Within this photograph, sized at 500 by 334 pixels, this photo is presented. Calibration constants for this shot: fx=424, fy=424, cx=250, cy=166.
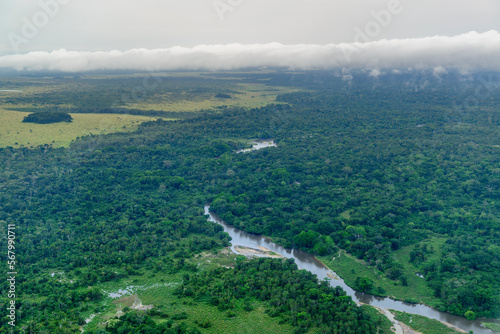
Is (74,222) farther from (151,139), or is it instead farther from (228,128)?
(228,128)

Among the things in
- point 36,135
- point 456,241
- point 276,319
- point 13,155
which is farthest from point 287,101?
point 276,319

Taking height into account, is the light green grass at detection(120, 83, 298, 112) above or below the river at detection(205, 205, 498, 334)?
above

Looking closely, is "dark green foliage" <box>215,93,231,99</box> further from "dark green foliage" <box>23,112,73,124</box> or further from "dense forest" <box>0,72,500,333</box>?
"dark green foliage" <box>23,112,73,124</box>

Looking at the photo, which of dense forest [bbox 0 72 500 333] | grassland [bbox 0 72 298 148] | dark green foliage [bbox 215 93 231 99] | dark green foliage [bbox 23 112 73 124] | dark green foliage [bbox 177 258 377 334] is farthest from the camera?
dark green foliage [bbox 215 93 231 99]

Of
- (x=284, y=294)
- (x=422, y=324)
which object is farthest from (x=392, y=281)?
(x=284, y=294)

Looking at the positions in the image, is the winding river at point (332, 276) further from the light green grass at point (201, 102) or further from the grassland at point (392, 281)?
the light green grass at point (201, 102)

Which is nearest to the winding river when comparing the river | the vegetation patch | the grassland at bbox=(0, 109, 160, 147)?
the river
